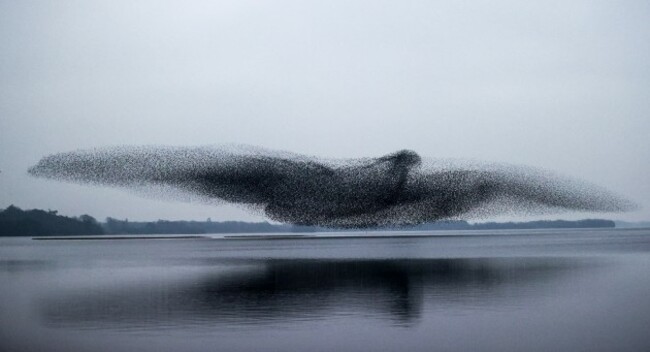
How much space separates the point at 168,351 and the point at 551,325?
6346 mm

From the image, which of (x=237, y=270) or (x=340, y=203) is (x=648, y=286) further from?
(x=340, y=203)

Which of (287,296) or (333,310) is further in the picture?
(287,296)

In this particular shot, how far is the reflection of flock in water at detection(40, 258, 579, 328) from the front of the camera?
13828 millimetres

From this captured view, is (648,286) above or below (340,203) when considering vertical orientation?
below

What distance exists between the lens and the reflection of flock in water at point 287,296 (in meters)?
13.8

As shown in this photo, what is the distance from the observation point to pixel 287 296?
17.0 metres

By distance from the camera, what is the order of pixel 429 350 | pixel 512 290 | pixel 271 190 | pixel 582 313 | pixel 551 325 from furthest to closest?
pixel 271 190 → pixel 512 290 → pixel 582 313 → pixel 551 325 → pixel 429 350

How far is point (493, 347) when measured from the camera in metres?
10.9

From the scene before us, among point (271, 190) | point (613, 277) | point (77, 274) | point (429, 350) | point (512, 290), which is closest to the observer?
point (429, 350)

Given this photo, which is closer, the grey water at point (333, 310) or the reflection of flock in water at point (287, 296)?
the grey water at point (333, 310)

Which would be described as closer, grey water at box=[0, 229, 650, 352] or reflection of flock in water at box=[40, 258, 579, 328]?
grey water at box=[0, 229, 650, 352]

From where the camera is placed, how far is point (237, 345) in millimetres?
11000

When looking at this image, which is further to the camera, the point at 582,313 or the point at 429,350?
the point at 582,313

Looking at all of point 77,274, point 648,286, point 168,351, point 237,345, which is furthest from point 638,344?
point 77,274
